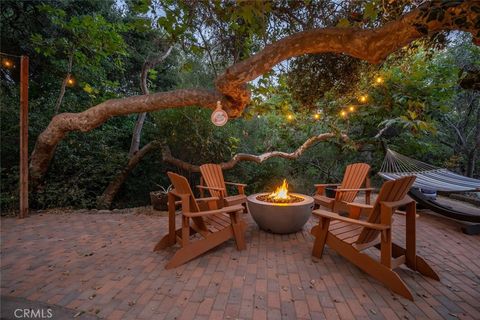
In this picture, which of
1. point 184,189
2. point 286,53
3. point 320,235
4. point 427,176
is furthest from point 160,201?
point 427,176

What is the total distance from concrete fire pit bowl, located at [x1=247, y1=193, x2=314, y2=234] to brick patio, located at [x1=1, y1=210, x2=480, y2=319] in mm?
161

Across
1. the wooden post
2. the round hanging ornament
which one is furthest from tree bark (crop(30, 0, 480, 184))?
the wooden post

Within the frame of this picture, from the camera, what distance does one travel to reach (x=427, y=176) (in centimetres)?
478

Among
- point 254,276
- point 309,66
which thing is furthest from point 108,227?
point 309,66

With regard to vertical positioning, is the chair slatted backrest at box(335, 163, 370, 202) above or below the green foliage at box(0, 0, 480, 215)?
below

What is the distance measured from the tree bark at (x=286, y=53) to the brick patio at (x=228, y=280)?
6.33 ft

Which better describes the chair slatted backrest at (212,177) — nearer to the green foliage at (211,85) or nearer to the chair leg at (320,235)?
the green foliage at (211,85)

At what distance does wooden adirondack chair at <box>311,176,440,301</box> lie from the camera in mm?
2107

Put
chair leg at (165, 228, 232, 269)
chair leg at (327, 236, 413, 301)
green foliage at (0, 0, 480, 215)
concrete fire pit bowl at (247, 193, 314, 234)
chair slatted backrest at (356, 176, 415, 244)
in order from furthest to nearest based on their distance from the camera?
green foliage at (0, 0, 480, 215), concrete fire pit bowl at (247, 193, 314, 234), chair leg at (165, 228, 232, 269), chair slatted backrest at (356, 176, 415, 244), chair leg at (327, 236, 413, 301)

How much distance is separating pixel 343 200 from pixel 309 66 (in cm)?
233

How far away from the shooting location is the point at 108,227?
383 cm

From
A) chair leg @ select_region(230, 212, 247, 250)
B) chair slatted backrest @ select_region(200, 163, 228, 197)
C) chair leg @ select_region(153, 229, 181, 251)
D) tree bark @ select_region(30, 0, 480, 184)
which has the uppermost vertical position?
tree bark @ select_region(30, 0, 480, 184)

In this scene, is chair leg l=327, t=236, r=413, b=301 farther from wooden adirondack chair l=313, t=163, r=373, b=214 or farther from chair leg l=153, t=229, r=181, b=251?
chair leg l=153, t=229, r=181, b=251

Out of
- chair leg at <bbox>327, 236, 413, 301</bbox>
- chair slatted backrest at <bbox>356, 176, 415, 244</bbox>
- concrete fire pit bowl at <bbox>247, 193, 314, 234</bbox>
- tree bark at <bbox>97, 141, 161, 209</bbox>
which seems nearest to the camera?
chair leg at <bbox>327, 236, 413, 301</bbox>
